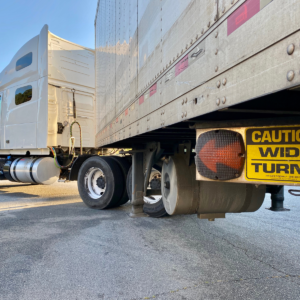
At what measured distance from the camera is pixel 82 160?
6.26 m

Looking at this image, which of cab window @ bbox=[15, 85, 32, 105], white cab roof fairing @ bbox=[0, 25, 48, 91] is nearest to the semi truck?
white cab roof fairing @ bbox=[0, 25, 48, 91]

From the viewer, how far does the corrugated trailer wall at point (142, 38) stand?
5.66ft

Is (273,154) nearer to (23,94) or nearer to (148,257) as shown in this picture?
(148,257)

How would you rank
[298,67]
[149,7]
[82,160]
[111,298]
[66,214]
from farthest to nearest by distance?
[82,160] < [66,214] < [149,7] < [111,298] < [298,67]

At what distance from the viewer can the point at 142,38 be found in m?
2.73

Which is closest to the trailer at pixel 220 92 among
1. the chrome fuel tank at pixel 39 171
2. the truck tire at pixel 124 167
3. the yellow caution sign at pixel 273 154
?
the yellow caution sign at pixel 273 154

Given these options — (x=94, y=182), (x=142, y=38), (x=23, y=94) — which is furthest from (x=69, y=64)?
(x=142, y=38)

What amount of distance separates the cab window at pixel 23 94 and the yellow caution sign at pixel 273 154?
23.9 feet

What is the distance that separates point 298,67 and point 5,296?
2.71 meters

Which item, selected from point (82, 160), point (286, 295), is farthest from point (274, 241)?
point (82, 160)

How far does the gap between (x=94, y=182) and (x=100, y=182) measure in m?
0.22

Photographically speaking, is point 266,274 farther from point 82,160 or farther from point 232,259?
point 82,160

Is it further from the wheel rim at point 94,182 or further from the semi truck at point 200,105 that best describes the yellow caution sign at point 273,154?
the wheel rim at point 94,182

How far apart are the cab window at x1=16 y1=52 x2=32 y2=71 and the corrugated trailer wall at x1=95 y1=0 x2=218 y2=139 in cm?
360
